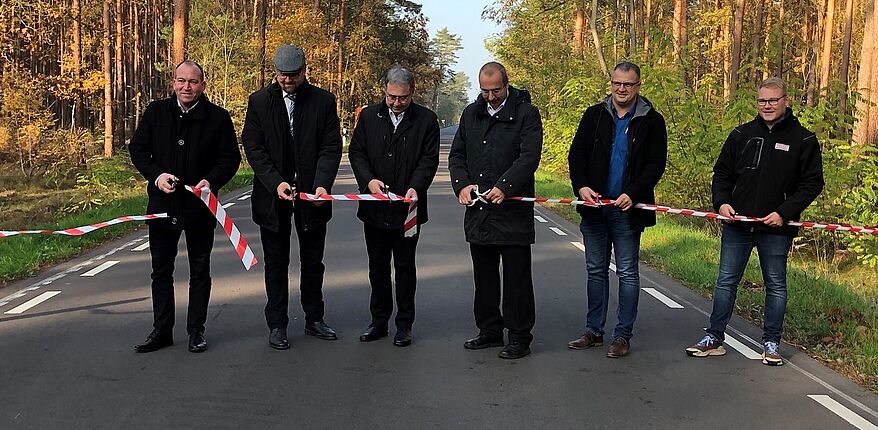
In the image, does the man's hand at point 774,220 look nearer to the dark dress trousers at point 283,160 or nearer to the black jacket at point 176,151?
the dark dress trousers at point 283,160

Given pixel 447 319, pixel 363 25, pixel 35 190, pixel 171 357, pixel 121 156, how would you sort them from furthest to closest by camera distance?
1. pixel 363 25
2. pixel 35 190
3. pixel 121 156
4. pixel 447 319
5. pixel 171 357

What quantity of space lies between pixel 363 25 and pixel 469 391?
2263 inches

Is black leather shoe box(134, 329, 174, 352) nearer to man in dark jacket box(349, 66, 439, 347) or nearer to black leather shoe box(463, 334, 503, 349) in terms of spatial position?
man in dark jacket box(349, 66, 439, 347)

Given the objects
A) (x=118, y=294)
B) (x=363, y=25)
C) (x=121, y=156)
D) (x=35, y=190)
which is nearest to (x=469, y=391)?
(x=118, y=294)

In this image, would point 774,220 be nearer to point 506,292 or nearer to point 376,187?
point 506,292

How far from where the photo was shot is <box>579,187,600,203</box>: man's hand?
6.55 meters

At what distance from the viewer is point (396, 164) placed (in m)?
6.80

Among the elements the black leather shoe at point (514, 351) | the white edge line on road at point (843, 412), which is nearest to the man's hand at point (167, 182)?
the black leather shoe at point (514, 351)

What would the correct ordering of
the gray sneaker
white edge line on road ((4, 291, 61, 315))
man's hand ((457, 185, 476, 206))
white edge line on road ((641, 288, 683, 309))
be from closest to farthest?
man's hand ((457, 185, 476, 206)) < the gray sneaker < white edge line on road ((4, 291, 61, 315)) < white edge line on road ((641, 288, 683, 309))

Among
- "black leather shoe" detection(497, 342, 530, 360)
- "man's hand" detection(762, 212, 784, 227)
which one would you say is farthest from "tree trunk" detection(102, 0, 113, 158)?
"man's hand" detection(762, 212, 784, 227)

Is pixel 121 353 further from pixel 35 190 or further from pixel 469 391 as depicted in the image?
pixel 35 190

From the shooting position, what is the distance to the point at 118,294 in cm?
876

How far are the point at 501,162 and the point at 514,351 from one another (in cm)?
134

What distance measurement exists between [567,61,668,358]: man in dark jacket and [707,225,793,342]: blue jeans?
0.62 m
